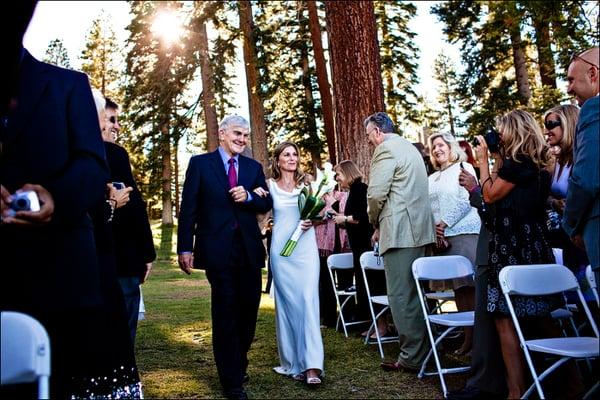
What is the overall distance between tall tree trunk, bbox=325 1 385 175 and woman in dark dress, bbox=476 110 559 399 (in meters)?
3.82

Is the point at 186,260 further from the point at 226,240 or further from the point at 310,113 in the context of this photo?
the point at 310,113

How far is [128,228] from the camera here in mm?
4641

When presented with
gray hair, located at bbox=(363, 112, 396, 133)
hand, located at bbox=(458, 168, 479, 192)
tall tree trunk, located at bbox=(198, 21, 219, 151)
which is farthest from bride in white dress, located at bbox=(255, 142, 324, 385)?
tall tree trunk, located at bbox=(198, 21, 219, 151)

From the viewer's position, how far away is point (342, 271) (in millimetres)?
8688

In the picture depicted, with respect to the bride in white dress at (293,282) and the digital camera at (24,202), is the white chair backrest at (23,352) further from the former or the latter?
the bride in white dress at (293,282)

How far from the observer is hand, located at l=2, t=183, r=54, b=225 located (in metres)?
2.03

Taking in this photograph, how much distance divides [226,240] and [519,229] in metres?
2.24

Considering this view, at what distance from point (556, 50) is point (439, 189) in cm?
834

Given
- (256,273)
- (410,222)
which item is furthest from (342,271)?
(256,273)

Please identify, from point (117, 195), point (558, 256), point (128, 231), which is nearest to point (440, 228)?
point (558, 256)

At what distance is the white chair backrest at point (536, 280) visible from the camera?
411cm

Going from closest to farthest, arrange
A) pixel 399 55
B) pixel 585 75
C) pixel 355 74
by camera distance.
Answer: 1. pixel 585 75
2. pixel 355 74
3. pixel 399 55

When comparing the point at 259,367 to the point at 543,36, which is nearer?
the point at 259,367

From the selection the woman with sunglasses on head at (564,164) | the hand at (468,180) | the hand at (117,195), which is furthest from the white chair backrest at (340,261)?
the hand at (117,195)
